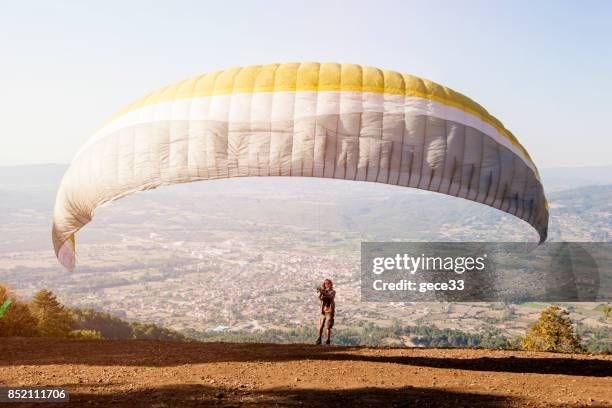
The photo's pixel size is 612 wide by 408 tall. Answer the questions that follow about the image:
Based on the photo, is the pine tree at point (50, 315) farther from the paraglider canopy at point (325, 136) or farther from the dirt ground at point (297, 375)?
the paraglider canopy at point (325, 136)

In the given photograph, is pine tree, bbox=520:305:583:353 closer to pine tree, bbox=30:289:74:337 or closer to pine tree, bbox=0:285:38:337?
pine tree, bbox=0:285:38:337

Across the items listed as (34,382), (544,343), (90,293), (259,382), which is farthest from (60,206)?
(90,293)

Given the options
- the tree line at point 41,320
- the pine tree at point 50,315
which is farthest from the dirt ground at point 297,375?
the pine tree at point 50,315

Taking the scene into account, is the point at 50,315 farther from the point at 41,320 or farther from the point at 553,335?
the point at 553,335

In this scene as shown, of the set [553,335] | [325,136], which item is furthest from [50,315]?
[553,335]

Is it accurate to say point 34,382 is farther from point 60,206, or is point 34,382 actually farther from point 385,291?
point 385,291

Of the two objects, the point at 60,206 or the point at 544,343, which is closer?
the point at 60,206
